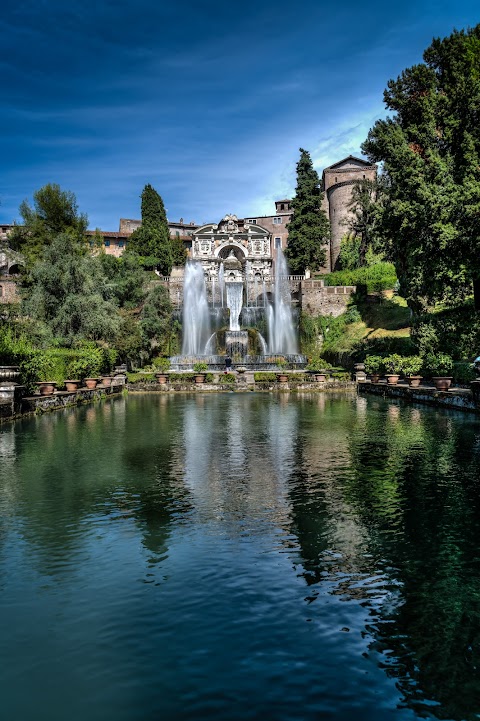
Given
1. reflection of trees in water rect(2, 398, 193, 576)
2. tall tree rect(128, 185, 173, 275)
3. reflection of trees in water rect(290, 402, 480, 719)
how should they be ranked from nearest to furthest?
reflection of trees in water rect(290, 402, 480, 719) < reflection of trees in water rect(2, 398, 193, 576) < tall tree rect(128, 185, 173, 275)

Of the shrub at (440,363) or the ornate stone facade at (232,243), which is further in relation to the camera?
the ornate stone facade at (232,243)

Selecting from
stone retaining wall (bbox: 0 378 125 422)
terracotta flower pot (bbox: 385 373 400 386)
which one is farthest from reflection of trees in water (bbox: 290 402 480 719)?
terracotta flower pot (bbox: 385 373 400 386)

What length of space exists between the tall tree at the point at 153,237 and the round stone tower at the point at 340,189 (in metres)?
19.2

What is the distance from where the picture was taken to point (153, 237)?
61469 mm

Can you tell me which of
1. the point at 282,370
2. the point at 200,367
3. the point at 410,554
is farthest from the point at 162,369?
the point at 410,554

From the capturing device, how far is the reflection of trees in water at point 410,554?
11.2ft

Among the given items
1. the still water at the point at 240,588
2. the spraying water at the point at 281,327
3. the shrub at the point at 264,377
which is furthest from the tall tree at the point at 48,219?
the still water at the point at 240,588

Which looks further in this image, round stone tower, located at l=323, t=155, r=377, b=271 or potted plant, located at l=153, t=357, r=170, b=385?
round stone tower, located at l=323, t=155, r=377, b=271

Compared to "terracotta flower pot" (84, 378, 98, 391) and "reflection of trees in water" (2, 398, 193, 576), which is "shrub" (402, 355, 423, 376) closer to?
"terracotta flower pot" (84, 378, 98, 391)

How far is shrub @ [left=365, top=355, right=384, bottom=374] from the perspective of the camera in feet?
95.0

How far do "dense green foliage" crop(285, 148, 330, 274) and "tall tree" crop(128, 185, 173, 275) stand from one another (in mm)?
13759

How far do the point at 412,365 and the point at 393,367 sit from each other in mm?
1923

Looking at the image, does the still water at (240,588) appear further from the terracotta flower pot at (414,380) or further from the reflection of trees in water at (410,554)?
the terracotta flower pot at (414,380)

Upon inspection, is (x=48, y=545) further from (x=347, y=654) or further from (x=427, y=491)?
(x=427, y=491)
